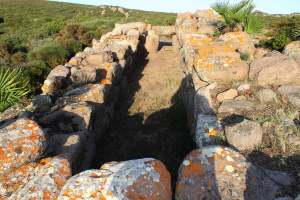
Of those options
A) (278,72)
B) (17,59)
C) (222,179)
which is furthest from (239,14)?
(17,59)

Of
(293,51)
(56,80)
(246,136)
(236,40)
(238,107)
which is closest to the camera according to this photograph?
(246,136)

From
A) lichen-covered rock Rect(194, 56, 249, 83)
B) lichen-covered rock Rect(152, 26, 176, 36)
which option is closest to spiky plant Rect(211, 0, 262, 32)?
lichen-covered rock Rect(194, 56, 249, 83)

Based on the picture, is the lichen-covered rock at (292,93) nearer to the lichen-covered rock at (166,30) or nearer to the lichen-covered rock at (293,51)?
the lichen-covered rock at (293,51)

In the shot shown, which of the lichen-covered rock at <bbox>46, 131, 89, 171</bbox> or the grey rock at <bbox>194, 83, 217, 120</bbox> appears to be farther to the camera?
the grey rock at <bbox>194, 83, 217, 120</bbox>

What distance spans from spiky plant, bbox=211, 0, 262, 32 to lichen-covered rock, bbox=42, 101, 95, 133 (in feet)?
18.4

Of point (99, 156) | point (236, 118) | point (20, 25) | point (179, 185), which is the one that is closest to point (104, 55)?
point (99, 156)

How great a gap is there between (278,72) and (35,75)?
7.94 meters

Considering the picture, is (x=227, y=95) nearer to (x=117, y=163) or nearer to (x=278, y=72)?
(x=278, y=72)

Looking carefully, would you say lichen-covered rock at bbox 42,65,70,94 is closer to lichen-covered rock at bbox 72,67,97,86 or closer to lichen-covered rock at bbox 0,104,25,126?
lichen-covered rock at bbox 72,67,97,86

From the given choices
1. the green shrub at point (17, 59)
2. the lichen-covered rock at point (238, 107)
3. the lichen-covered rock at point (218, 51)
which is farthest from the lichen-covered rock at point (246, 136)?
the green shrub at point (17, 59)

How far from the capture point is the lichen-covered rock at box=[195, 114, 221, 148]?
9.53 ft

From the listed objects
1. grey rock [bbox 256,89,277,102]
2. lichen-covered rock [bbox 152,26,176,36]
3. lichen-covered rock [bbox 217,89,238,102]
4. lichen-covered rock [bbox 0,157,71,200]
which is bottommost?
lichen-covered rock [bbox 0,157,71,200]

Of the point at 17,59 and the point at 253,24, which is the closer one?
the point at 253,24

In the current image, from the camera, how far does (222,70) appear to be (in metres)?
4.21
